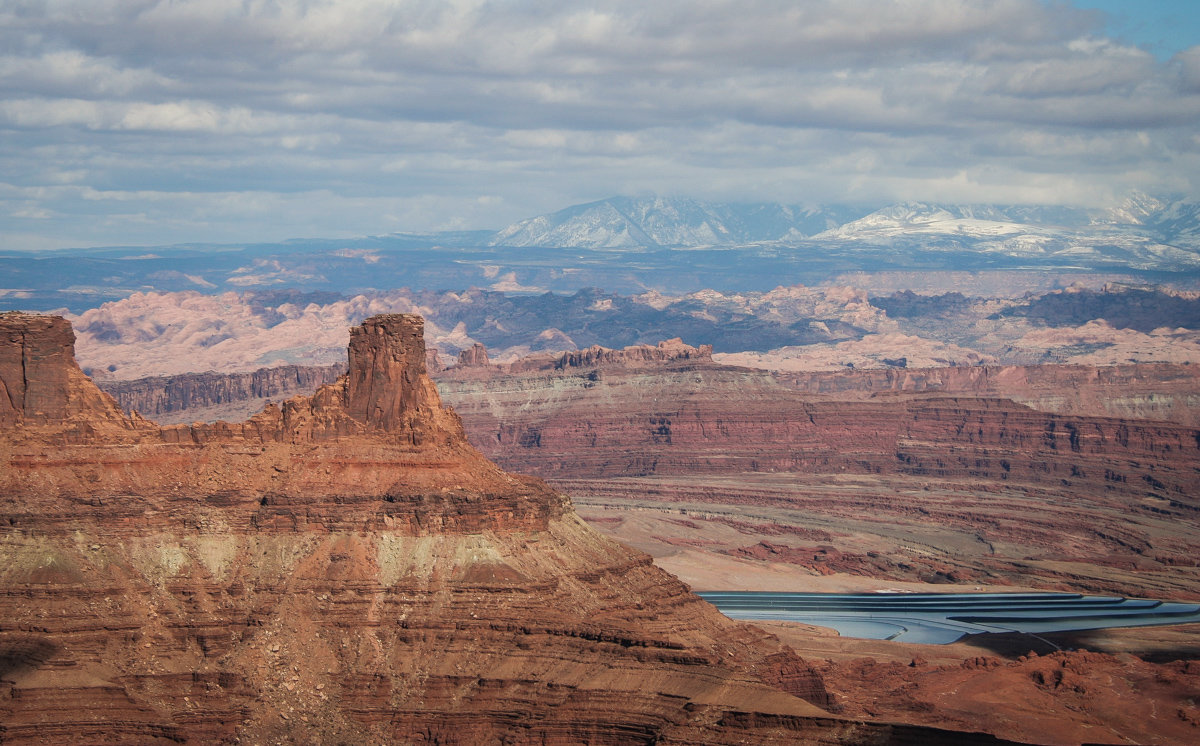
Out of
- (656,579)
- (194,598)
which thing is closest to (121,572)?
(194,598)

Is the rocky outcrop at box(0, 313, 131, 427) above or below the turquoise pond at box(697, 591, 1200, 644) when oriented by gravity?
above

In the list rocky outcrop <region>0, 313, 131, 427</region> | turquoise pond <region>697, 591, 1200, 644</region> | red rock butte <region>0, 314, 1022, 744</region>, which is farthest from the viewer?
turquoise pond <region>697, 591, 1200, 644</region>

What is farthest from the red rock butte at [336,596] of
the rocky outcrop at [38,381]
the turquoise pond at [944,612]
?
the turquoise pond at [944,612]

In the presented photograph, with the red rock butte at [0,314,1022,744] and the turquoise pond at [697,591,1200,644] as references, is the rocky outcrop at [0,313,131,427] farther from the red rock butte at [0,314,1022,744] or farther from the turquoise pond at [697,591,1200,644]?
the turquoise pond at [697,591,1200,644]

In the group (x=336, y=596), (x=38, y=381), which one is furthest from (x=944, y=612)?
(x=38, y=381)

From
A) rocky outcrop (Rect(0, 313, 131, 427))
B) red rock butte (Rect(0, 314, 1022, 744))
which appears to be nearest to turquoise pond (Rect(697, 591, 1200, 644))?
red rock butte (Rect(0, 314, 1022, 744))

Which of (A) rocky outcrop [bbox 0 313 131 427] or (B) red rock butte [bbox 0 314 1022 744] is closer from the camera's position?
(B) red rock butte [bbox 0 314 1022 744]

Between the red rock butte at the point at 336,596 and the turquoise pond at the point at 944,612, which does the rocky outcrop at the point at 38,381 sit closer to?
the red rock butte at the point at 336,596

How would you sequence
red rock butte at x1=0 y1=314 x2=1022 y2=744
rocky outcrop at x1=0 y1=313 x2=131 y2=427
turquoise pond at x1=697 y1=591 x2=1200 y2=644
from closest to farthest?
red rock butte at x1=0 y1=314 x2=1022 y2=744 < rocky outcrop at x1=0 y1=313 x2=131 y2=427 < turquoise pond at x1=697 y1=591 x2=1200 y2=644
